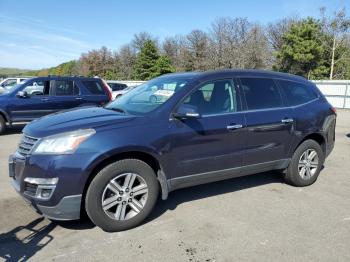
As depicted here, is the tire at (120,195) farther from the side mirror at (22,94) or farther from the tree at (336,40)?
the tree at (336,40)

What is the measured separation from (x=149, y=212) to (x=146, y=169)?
0.52 metres

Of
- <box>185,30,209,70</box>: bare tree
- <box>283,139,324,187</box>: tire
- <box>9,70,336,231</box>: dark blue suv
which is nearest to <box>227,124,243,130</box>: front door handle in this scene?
<box>9,70,336,231</box>: dark blue suv

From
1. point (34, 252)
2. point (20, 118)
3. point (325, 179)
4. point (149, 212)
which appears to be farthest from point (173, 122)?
point (20, 118)

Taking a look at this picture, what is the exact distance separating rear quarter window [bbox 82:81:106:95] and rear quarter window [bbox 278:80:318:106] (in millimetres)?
7259

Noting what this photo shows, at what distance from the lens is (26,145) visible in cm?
396

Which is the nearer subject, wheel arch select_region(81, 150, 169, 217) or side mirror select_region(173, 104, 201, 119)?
wheel arch select_region(81, 150, 169, 217)

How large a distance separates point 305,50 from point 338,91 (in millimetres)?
14918

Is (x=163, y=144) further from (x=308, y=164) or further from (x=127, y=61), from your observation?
(x=127, y=61)

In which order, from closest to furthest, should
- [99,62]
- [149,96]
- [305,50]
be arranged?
[149,96] < [305,50] < [99,62]

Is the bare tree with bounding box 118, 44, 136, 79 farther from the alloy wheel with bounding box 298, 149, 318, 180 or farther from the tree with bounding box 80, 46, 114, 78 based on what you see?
the alloy wheel with bounding box 298, 149, 318, 180

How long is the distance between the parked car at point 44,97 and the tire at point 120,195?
706 centimetres

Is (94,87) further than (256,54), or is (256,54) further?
(256,54)

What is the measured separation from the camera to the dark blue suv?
3.71 m

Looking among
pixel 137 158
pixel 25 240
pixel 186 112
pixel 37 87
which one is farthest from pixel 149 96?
pixel 37 87
